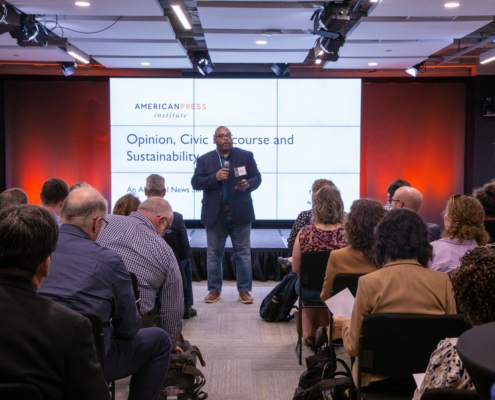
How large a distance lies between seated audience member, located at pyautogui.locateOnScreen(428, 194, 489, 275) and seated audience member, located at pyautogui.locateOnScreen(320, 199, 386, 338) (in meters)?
0.37

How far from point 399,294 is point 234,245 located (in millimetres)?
2949

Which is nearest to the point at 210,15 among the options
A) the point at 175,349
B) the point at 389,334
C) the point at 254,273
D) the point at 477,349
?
the point at 254,273

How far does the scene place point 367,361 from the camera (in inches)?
69.4

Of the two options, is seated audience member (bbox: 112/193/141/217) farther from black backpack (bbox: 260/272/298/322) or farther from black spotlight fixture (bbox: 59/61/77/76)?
black spotlight fixture (bbox: 59/61/77/76)

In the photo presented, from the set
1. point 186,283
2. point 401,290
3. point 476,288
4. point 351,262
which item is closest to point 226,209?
point 186,283

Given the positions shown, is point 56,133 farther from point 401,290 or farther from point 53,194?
point 401,290

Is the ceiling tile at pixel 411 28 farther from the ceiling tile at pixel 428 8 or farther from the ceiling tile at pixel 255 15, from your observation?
the ceiling tile at pixel 255 15

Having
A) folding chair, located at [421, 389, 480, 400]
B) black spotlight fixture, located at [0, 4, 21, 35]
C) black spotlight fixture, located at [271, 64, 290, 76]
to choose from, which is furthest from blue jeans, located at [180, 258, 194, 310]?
black spotlight fixture, located at [271, 64, 290, 76]

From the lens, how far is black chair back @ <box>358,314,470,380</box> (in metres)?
1.66

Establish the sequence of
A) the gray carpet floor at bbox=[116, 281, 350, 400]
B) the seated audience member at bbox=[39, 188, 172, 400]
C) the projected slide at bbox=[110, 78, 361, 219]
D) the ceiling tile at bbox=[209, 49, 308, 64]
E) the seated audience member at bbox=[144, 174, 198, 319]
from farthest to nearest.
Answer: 1. the projected slide at bbox=[110, 78, 361, 219]
2. the ceiling tile at bbox=[209, 49, 308, 64]
3. the seated audience member at bbox=[144, 174, 198, 319]
4. the gray carpet floor at bbox=[116, 281, 350, 400]
5. the seated audience member at bbox=[39, 188, 172, 400]

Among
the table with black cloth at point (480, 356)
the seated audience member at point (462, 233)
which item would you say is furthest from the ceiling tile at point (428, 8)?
the table with black cloth at point (480, 356)

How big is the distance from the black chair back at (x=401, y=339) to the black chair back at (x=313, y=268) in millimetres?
1252

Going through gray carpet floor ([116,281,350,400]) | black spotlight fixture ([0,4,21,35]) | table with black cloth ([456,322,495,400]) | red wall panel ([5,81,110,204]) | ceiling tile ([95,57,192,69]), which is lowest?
gray carpet floor ([116,281,350,400])

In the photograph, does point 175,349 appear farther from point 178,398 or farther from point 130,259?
point 130,259
